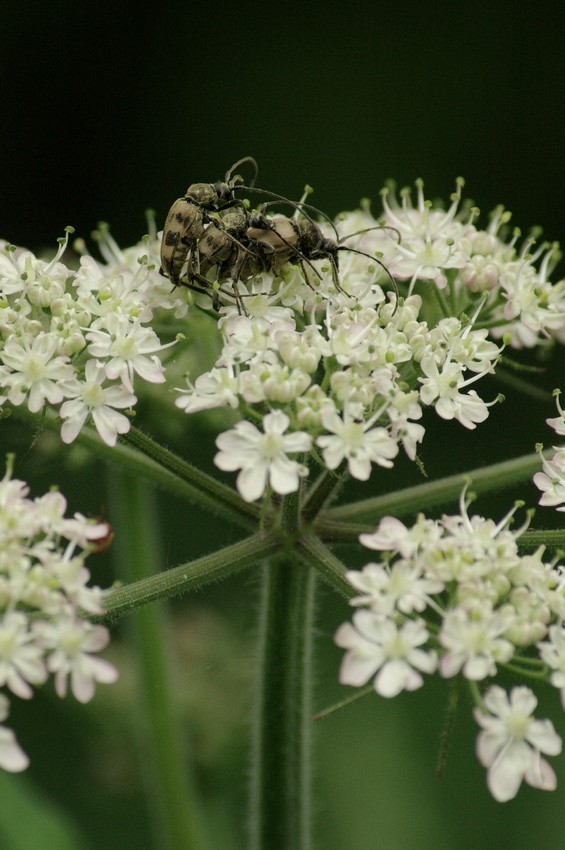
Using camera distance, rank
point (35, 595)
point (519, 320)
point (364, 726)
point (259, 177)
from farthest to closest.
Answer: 1. point (259, 177)
2. point (364, 726)
3. point (519, 320)
4. point (35, 595)

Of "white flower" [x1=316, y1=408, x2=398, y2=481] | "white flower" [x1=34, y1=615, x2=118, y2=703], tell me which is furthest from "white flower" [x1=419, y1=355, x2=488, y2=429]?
"white flower" [x1=34, y1=615, x2=118, y2=703]

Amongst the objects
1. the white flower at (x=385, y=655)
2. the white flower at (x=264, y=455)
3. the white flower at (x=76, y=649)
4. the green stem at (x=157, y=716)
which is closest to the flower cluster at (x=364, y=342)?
the white flower at (x=264, y=455)

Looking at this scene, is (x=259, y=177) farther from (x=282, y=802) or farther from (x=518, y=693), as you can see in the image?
(x=518, y=693)

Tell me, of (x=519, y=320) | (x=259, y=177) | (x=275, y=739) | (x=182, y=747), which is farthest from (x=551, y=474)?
(x=259, y=177)

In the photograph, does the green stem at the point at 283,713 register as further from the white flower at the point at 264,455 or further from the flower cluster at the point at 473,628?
the flower cluster at the point at 473,628

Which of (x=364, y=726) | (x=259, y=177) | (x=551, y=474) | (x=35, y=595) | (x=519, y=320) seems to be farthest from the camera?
(x=259, y=177)

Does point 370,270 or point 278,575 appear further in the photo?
point 370,270
